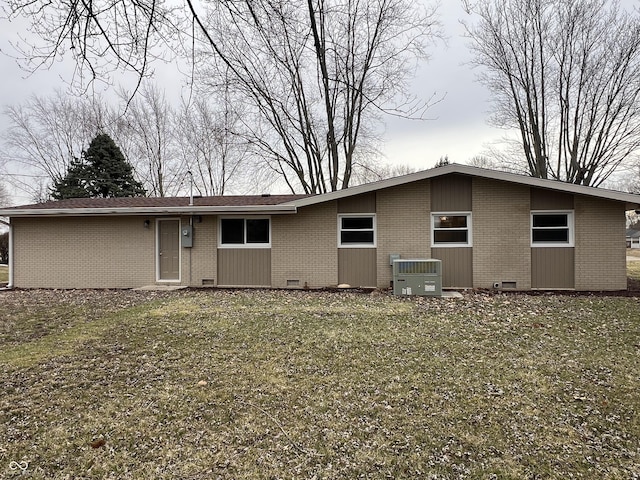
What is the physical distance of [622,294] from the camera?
948 cm

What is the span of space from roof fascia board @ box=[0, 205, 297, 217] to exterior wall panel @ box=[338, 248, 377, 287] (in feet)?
6.62

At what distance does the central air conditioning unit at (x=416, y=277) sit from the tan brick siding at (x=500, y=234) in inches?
67.7

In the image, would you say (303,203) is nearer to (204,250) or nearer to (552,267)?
(204,250)

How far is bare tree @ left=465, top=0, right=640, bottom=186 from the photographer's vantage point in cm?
1750

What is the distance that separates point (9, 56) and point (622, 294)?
484 inches

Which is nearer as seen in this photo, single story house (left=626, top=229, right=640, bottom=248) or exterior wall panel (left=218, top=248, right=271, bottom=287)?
exterior wall panel (left=218, top=248, right=271, bottom=287)

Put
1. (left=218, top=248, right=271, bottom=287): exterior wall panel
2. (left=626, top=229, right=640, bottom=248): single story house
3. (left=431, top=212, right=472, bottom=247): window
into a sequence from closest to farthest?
(left=431, top=212, right=472, bottom=247): window < (left=218, top=248, right=271, bottom=287): exterior wall panel < (left=626, top=229, right=640, bottom=248): single story house

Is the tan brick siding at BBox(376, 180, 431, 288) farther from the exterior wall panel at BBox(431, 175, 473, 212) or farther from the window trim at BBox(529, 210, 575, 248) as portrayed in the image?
the window trim at BBox(529, 210, 575, 248)

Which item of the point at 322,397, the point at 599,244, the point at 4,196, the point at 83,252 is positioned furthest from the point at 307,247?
the point at 4,196

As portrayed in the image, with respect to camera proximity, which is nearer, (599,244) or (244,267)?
(599,244)

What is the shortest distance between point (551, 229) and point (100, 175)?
2757cm

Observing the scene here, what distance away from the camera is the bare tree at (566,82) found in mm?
17500

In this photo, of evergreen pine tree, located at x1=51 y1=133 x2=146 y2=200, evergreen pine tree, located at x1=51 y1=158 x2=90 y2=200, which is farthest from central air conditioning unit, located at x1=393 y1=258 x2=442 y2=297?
evergreen pine tree, located at x1=51 y1=158 x2=90 y2=200

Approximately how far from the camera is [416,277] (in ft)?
31.1
